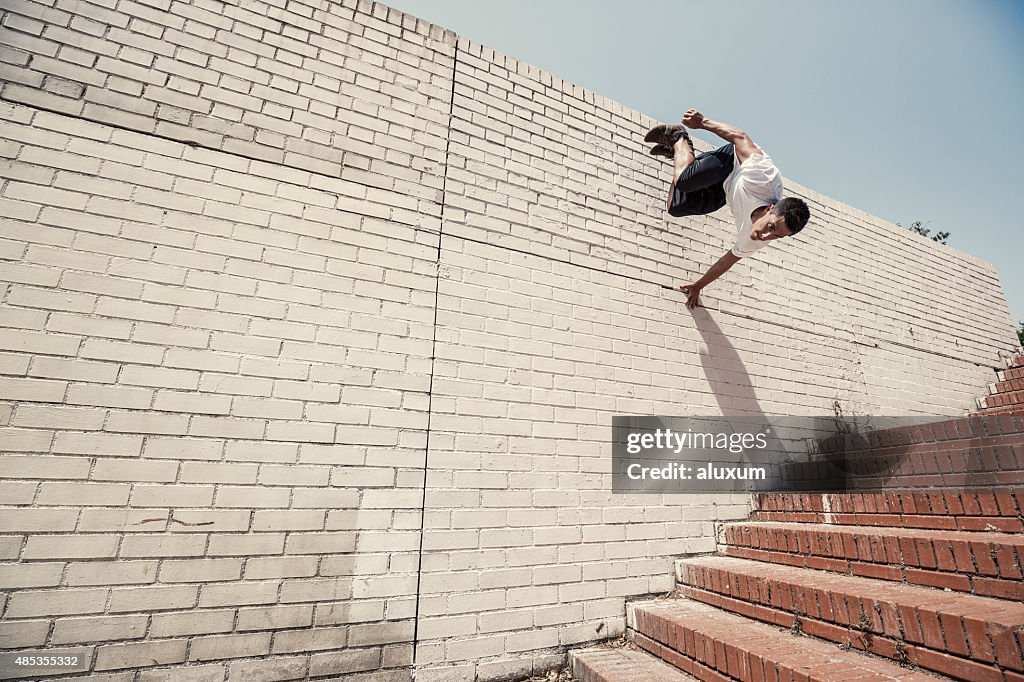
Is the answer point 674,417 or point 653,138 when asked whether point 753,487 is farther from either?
point 653,138

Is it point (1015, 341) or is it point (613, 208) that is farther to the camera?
point (1015, 341)

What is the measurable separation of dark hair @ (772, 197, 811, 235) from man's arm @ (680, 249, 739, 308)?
447 mm

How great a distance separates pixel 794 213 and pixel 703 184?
669mm

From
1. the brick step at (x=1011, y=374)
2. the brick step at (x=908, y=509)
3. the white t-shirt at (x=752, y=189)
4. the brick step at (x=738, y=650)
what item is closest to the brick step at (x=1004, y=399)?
the brick step at (x=1011, y=374)

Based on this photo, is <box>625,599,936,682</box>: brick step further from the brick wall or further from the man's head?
the man's head

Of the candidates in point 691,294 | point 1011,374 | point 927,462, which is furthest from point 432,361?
point 1011,374

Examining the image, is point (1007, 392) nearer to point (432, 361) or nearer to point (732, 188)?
point (732, 188)

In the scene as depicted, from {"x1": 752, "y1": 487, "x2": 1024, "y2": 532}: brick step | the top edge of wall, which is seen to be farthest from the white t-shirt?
{"x1": 752, "y1": 487, "x2": 1024, "y2": 532}: brick step

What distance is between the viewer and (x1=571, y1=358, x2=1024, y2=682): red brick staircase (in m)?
1.44

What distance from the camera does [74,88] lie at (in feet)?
7.23

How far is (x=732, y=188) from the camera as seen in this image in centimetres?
299

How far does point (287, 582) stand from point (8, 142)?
2.37 m

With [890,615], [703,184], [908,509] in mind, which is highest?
[703,184]

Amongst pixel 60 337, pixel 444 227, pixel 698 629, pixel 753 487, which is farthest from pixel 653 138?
pixel 60 337
